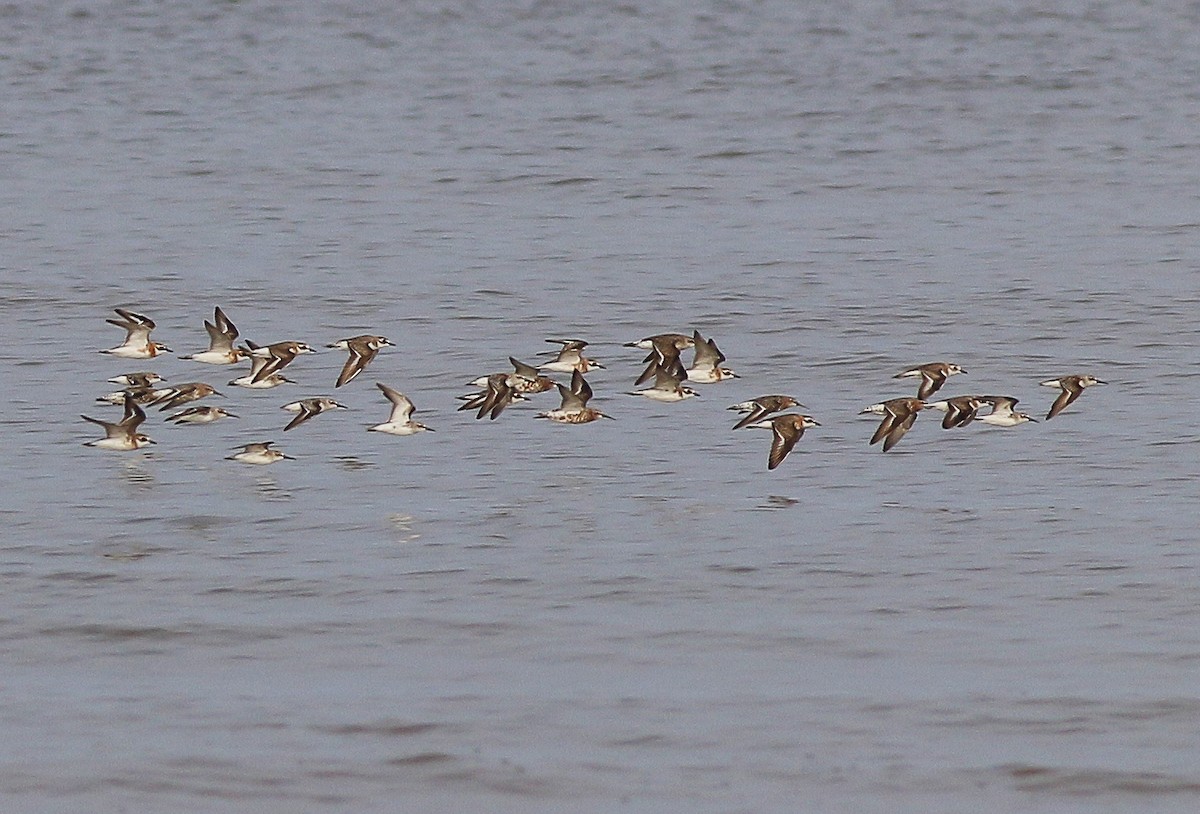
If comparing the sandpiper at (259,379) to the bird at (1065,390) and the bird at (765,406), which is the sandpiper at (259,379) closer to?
the bird at (765,406)

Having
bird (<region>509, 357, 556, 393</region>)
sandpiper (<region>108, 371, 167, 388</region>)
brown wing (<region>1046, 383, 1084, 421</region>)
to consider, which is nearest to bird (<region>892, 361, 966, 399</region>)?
brown wing (<region>1046, 383, 1084, 421</region>)

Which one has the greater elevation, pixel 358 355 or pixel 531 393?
pixel 358 355

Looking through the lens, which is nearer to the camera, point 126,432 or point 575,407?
point 126,432

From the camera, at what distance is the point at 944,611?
1587cm

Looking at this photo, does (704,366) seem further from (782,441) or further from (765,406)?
(782,441)

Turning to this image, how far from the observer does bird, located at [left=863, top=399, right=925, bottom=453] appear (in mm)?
19781

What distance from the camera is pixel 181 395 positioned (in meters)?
21.5

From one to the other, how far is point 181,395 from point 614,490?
4.61 m

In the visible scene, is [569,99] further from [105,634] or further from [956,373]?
[105,634]

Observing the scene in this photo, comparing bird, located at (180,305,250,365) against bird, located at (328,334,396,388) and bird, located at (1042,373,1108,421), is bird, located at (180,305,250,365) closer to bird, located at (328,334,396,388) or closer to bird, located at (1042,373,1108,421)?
bird, located at (328,334,396,388)

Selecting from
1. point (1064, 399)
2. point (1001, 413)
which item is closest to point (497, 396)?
point (1001, 413)

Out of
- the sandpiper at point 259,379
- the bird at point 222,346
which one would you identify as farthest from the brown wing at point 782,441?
the bird at point 222,346

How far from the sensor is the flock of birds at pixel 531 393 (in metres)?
20.0

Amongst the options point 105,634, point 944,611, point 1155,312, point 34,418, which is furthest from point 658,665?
point 1155,312
